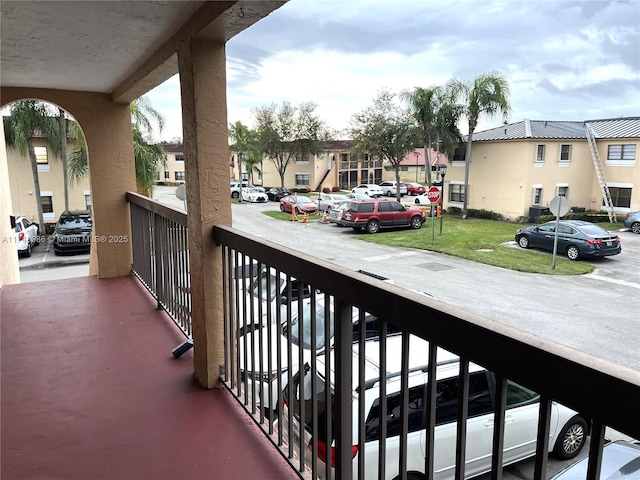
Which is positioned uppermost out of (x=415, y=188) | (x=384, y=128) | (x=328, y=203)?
(x=384, y=128)

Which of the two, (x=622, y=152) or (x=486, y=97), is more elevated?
(x=486, y=97)

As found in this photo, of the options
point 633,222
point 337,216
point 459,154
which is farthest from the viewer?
point 459,154

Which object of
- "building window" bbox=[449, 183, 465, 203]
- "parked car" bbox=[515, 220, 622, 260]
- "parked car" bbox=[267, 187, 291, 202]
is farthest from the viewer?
"parked car" bbox=[267, 187, 291, 202]

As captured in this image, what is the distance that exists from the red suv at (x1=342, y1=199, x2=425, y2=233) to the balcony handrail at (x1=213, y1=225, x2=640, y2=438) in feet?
49.3

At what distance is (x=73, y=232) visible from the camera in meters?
15.4

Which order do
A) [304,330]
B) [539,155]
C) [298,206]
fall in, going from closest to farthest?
1. [304,330]
2. [539,155]
3. [298,206]

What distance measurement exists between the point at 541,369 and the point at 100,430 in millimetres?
1774

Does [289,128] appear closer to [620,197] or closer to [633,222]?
[620,197]

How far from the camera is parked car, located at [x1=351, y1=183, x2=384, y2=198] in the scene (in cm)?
2922

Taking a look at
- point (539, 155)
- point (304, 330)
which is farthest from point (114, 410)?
point (539, 155)

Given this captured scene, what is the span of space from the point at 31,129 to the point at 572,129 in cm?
1807

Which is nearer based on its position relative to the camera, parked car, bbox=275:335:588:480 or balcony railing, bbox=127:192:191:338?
parked car, bbox=275:335:588:480

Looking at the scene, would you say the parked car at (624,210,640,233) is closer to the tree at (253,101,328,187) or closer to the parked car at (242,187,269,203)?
the parked car at (242,187,269,203)

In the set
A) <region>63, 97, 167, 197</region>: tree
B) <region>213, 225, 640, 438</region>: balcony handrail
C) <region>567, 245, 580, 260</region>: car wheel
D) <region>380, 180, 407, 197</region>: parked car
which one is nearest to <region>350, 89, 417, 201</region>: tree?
<region>380, 180, 407, 197</region>: parked car
